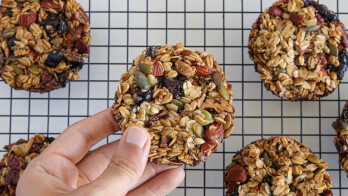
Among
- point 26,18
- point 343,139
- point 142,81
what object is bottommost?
point 343,139

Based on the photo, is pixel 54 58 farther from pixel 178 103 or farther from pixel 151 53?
pixel 178 103

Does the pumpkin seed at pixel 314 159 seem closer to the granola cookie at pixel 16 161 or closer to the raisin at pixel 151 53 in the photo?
the raisin at pixel 151 53

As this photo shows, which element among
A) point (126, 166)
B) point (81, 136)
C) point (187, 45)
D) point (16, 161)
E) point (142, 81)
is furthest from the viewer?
point (187, 45)

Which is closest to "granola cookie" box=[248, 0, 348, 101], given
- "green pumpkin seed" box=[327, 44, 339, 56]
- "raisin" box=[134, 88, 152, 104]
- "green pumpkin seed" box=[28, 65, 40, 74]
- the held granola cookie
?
"green pumpkin seed" box=[327, 44, 339, 56]

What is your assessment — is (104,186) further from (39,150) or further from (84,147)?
(39,150)

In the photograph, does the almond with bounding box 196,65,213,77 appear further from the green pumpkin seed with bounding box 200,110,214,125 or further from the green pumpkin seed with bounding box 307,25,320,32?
the green pumpkin seed with bounding box 307,25,320,32

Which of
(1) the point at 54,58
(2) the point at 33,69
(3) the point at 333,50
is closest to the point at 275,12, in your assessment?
(3) the point at 333,50

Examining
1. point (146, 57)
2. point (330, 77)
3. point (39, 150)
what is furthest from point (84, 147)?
point (330, 77)

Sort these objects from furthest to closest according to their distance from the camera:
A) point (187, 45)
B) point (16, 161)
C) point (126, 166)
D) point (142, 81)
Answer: point (187, 45), point (16, 161), point (142, 81), point (126, 166)
